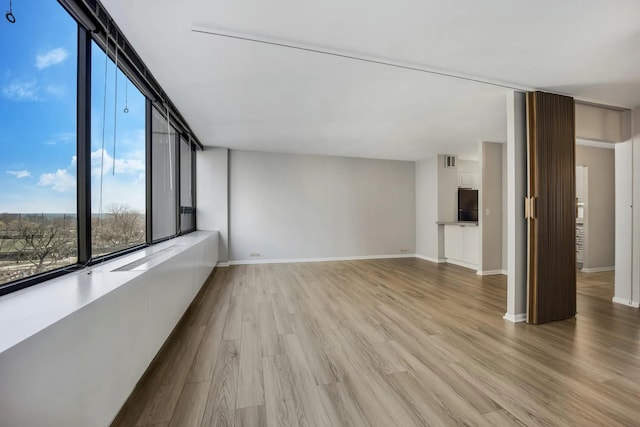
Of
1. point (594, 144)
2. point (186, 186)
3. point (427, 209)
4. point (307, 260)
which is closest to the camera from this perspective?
point (186, 186)

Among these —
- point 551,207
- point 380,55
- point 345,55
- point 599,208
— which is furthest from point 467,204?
point 345,55

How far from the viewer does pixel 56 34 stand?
1554 mm

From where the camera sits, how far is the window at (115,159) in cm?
190

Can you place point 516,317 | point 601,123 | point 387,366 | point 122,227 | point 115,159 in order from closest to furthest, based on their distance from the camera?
point 387,366 < point 115,159 < point 122,227 < point 516,317 < point 601,123

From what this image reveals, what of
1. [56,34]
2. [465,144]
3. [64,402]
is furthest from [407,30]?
[465,144]

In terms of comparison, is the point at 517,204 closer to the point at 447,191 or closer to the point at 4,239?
the point at 447,191

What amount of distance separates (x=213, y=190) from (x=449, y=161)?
554 cm

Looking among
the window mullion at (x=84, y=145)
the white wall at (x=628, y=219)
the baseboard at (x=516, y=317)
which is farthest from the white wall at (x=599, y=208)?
the window mullion at (x=84, y=145)

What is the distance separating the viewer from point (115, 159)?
2184 mm

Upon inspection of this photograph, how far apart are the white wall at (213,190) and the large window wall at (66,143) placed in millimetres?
2731

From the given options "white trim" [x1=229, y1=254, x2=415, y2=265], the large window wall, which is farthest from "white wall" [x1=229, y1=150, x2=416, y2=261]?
the large window wall

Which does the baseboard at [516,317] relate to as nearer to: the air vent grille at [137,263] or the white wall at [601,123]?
the white wall at [601,123]

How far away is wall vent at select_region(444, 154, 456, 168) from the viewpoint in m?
6.21

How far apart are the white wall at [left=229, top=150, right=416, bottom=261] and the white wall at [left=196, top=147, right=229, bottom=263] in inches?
8.6
